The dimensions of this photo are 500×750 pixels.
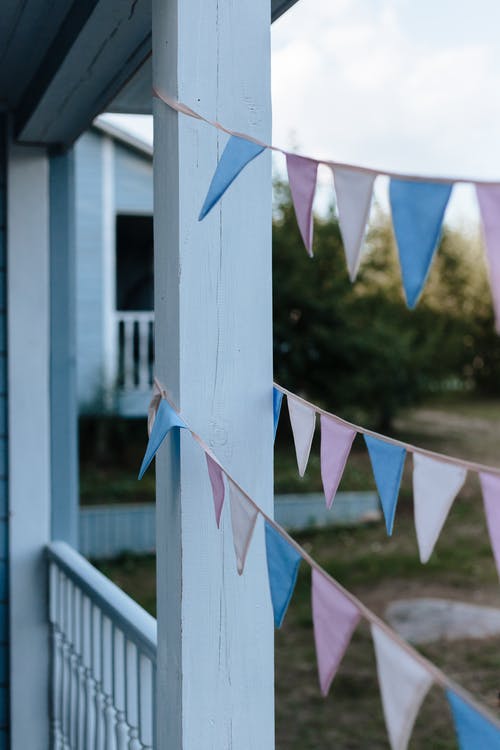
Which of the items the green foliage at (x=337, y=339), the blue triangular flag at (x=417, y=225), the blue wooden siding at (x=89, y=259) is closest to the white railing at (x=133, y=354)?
the blue wooden siding at (x=89, y=259)

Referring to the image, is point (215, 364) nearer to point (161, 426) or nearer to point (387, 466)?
point (161, 426)

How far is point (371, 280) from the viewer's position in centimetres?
1102

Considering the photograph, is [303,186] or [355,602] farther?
[303,186]

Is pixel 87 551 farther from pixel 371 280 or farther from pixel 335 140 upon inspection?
pixel 335 140

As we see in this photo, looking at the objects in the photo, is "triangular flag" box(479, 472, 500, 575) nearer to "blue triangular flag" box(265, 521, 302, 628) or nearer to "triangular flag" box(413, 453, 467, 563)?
"triangular flag" box(413, 453, 467, 563)

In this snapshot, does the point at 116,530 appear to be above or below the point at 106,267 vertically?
below

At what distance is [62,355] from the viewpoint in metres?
2.65

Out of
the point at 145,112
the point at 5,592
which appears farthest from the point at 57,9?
the point at 5,592

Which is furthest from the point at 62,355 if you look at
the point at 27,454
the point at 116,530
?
the point at 116,530

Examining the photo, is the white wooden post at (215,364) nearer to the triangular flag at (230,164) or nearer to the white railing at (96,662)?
the triangular flag at (230,164)

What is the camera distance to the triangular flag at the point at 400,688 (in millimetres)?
713

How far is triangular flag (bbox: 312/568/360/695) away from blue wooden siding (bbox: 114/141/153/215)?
8.80 m

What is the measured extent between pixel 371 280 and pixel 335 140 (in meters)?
5.47

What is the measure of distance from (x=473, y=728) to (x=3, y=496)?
6.83 feet
